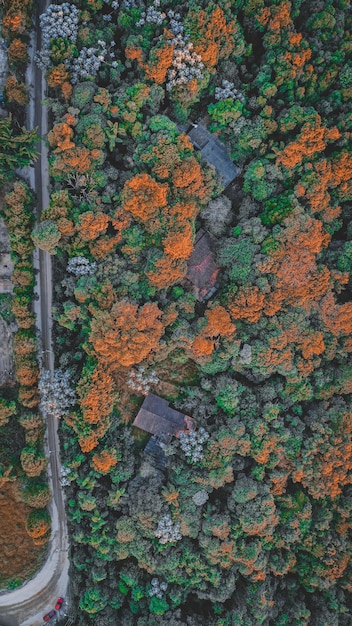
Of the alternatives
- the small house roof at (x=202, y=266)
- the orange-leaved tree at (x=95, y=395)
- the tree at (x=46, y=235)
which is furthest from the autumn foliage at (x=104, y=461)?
the tree at (x=46, y=235)

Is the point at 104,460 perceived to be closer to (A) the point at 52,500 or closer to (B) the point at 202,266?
(A) the point at 52,500

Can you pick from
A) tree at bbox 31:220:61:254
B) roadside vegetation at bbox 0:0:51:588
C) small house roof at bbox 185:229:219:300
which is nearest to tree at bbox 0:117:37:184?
roadside vegetation at bbox 0:0:51:588

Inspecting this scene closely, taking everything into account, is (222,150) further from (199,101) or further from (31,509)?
(31,509)

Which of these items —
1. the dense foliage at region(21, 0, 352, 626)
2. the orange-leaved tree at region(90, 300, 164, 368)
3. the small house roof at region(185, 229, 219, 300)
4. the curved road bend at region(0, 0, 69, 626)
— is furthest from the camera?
the curved road bend at region(0, 0, 69, 626)

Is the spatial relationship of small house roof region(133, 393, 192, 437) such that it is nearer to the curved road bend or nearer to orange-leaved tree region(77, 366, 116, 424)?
orange-leaved tree region(77, 366, 116, 424)

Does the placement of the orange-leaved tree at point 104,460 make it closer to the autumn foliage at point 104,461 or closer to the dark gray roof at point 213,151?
the autumn foliage at point 104,461
